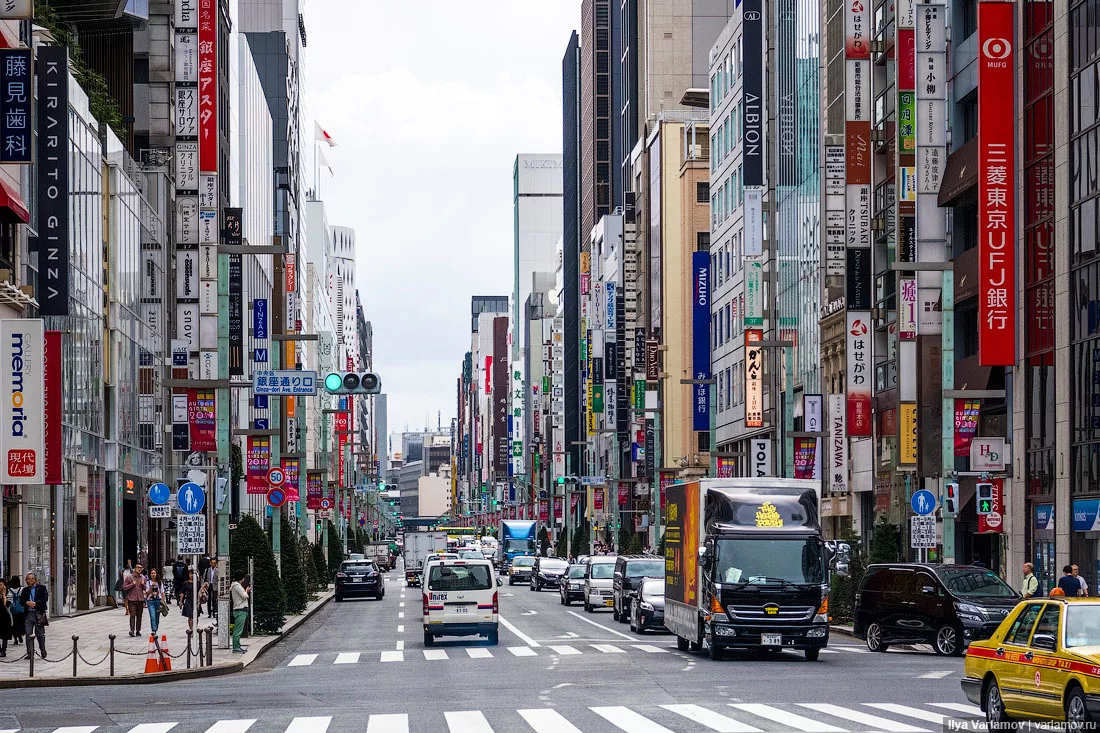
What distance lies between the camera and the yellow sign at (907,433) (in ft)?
170

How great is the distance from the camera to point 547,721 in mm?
18906

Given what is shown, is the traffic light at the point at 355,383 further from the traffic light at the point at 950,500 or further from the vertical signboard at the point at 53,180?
the traffic light at the point at 950,500

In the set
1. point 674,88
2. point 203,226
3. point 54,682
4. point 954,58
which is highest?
point 674,88

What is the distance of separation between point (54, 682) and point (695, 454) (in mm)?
80994

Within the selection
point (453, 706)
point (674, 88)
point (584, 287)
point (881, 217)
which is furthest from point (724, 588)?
point (584, 287)

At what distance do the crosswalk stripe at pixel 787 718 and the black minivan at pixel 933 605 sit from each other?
11102 millimetres

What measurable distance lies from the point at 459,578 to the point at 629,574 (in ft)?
36.4

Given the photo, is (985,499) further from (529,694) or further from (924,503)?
(529,694)

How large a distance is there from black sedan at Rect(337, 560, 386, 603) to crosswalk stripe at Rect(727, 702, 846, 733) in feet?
160

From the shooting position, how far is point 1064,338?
43.2 m

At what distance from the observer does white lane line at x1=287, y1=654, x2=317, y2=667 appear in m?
31.6

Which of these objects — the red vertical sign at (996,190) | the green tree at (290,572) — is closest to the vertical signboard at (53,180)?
the green tree at (290,572)

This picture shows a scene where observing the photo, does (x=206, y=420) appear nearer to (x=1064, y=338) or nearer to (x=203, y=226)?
(x=203, y=226)

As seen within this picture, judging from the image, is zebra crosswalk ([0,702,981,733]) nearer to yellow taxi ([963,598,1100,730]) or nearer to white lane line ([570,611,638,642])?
yellow taxi ([963,598,1100,730])
